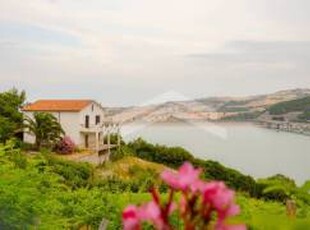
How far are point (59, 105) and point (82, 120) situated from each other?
2162mm

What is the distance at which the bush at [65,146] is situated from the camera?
33562 mm

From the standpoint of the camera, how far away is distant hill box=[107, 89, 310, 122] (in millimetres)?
44312

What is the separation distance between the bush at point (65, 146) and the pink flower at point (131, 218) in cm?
3280

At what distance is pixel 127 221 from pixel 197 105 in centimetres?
4789

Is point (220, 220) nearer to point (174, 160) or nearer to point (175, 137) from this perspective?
point (174, 160)

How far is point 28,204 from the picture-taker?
6.01m

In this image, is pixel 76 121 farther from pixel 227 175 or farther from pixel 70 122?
pixel 227 175

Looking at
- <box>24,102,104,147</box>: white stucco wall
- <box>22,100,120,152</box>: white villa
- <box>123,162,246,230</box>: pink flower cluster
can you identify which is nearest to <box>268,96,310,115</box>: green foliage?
<box>22,100,120,152</box>: white villa

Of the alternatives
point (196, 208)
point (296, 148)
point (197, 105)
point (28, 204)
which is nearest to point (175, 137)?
point (197, 105)

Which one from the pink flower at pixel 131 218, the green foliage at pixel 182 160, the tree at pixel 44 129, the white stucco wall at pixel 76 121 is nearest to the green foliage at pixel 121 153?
the green foliage at pixel 182 160

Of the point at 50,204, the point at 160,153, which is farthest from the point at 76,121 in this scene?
the point at 50,204

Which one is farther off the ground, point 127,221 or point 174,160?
point 127,221

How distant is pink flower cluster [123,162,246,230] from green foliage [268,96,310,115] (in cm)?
5083

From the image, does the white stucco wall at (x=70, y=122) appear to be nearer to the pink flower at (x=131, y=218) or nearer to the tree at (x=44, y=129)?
the tree at (x=44, y=129)
